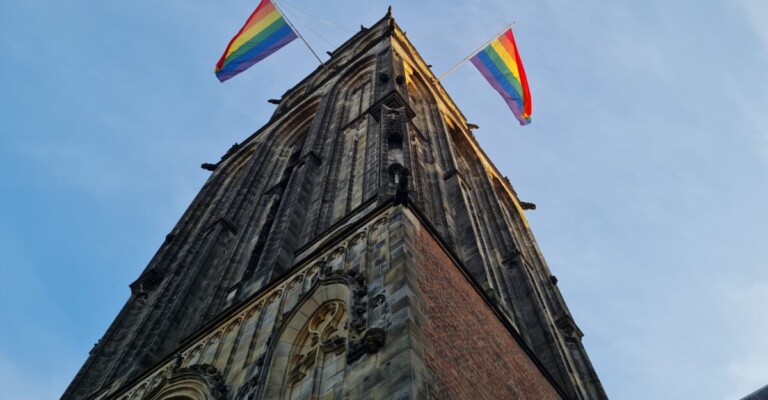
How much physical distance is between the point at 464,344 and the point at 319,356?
2.08m

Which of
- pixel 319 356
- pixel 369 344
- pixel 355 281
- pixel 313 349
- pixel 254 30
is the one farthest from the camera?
pixel 254 30

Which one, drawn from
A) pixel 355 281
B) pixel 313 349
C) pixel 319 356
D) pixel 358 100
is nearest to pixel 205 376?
pixel 313 349

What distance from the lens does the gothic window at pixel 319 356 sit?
9.57 meters

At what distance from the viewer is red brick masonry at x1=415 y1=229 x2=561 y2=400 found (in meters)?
9.52

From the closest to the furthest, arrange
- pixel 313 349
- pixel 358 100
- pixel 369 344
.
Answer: pixel 369 344
pixel 313 349
pixel 358 100

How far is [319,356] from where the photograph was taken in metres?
10.2

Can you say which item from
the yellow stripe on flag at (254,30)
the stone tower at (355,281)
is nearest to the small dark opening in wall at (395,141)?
the stone tower at (355,281)

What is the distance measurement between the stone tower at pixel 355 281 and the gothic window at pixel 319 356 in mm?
30

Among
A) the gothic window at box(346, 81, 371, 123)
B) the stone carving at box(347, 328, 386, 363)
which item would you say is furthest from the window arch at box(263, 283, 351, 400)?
the gothic window at box(346, 81, 371, 123)

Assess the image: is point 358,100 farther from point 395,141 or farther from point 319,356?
point 319,356

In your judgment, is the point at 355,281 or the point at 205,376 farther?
the point at 205,376

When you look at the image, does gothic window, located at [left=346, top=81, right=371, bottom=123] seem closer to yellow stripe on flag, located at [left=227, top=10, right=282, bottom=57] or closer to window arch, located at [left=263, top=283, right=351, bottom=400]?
yellow stripe on flag, located at [left=227, top=10, right=282, bottom=57]

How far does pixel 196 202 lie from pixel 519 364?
702 inches

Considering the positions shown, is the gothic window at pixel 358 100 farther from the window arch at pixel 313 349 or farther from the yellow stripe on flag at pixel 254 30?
the window arch at pixel 313 349
